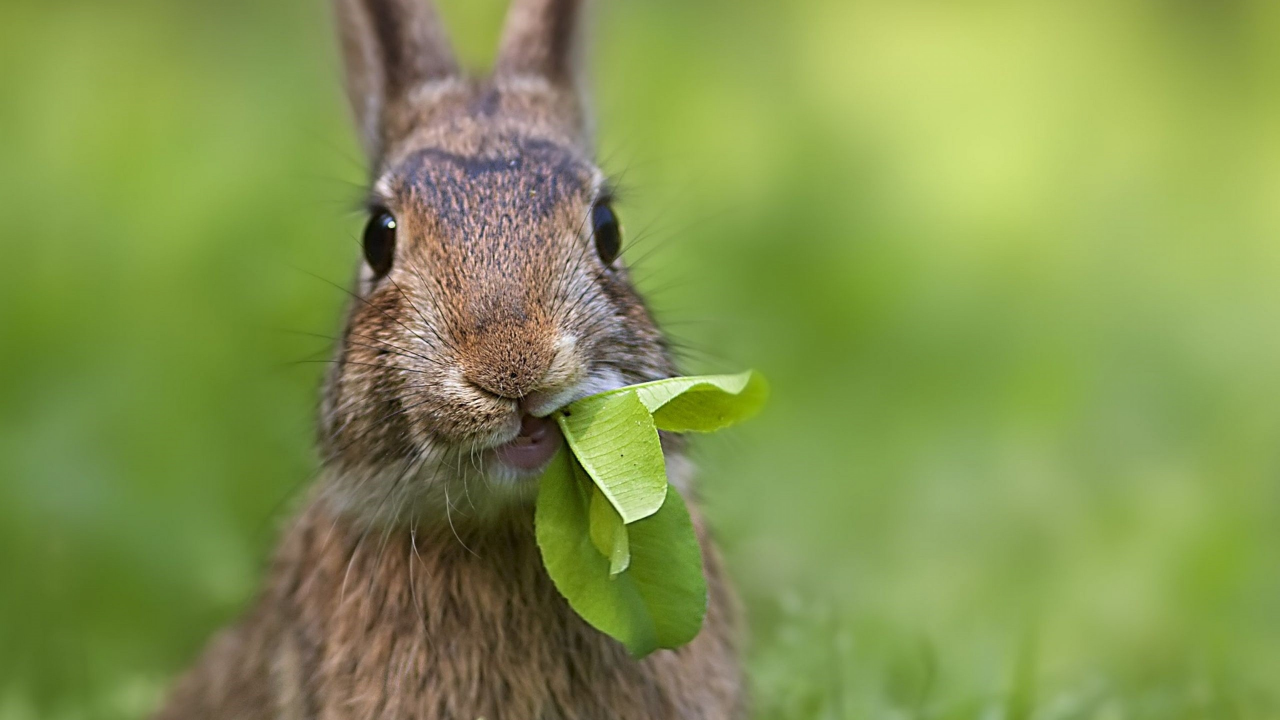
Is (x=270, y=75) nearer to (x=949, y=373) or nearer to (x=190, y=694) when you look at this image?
(x=949, y=373)

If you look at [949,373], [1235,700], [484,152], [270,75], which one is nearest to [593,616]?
[484,152]

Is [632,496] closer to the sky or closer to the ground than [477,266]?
closer to the ground

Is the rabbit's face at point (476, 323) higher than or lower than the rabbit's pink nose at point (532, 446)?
higher

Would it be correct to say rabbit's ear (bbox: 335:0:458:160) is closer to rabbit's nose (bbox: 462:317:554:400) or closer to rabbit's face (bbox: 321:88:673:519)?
rabbit's face (bbox: 321:88:673:519)

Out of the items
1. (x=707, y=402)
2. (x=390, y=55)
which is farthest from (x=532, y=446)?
(x=390, y=55)

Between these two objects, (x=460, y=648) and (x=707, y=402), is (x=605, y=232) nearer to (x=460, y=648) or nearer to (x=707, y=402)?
(x=707, y=402)

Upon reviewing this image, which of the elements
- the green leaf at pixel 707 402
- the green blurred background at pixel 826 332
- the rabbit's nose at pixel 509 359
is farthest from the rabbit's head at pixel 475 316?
the green blurred background at pixel 826 332

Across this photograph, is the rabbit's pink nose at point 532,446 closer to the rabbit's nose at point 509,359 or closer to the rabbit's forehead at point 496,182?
the rabbit's nose at point 509,359

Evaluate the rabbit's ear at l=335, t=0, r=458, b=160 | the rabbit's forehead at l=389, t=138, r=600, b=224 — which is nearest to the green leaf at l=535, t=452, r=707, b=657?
the rabbit's forehead at l=389, t=138, r=600, b=224
